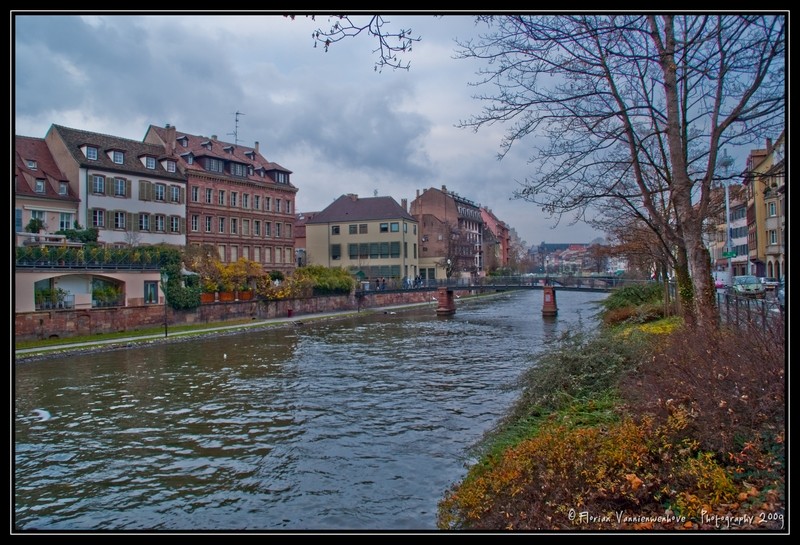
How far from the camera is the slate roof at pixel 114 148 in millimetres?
42597

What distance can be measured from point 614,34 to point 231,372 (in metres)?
17.5

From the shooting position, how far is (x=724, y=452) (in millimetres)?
5492

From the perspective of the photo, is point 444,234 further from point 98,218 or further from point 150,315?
point 150,315

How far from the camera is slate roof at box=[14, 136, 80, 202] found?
3819 cm

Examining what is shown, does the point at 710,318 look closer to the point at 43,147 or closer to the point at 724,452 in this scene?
the point at 724,452

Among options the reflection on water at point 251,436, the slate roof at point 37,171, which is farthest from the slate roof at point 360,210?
the reflection on water at point 251,436

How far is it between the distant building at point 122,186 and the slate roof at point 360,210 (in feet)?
109

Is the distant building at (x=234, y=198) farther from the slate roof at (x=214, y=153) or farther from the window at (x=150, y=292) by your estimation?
the window at (x=150, y=292)

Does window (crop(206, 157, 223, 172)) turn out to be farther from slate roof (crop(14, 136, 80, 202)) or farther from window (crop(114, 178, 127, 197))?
slate roof (crop(14, 136, 80, 202))

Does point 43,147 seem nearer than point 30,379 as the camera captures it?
No

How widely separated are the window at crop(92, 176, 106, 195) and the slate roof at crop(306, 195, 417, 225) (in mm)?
40313

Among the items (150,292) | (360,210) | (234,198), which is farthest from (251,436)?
(360,210)
